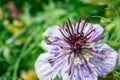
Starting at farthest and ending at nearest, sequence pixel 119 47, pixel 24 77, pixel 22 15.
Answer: pixel 22 15 < pixel 24 77 < pixel 119 47

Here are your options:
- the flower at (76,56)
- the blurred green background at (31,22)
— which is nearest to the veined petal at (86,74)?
the flower at (76,56)

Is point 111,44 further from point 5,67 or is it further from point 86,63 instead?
point 5,67

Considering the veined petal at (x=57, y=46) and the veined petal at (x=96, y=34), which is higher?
the veined petal at (x=96, y=34)

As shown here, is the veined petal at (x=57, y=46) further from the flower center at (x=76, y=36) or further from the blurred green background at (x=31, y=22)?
the blurred green background at (x=31, y=22)

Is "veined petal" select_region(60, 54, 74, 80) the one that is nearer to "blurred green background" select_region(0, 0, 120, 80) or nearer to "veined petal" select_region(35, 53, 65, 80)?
"veined petal" select_region(35, 53, 65, 80)

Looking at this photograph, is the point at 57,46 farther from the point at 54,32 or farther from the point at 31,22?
the point at 31,22

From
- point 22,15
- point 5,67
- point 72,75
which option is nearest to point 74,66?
point 72,75
